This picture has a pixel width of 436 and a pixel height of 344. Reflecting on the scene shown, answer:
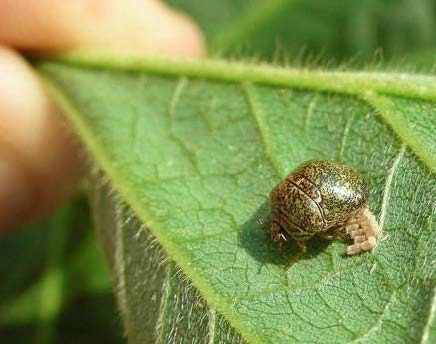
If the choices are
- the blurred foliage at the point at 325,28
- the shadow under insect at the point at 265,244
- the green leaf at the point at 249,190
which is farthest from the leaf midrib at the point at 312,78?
the blurred foliage at the point at 325,28

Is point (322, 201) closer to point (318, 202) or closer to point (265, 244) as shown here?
point (318, 202)

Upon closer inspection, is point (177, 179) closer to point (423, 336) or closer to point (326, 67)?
point (326, 67)

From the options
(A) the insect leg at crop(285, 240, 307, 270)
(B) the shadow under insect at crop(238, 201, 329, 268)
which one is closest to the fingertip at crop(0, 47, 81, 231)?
(B) the shadow under insect at crop(238, 201, 329, 268)

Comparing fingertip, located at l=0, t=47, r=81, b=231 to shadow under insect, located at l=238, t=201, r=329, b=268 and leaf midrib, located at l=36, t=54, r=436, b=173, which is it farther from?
shadow under insect, located at l=238, t=201, r=329, b=268

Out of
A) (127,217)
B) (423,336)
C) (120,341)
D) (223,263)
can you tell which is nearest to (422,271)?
(423,336)

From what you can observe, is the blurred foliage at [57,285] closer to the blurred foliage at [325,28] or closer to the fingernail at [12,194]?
the fingernail at [12,194]

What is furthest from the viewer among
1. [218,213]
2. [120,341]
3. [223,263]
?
[120,341]
